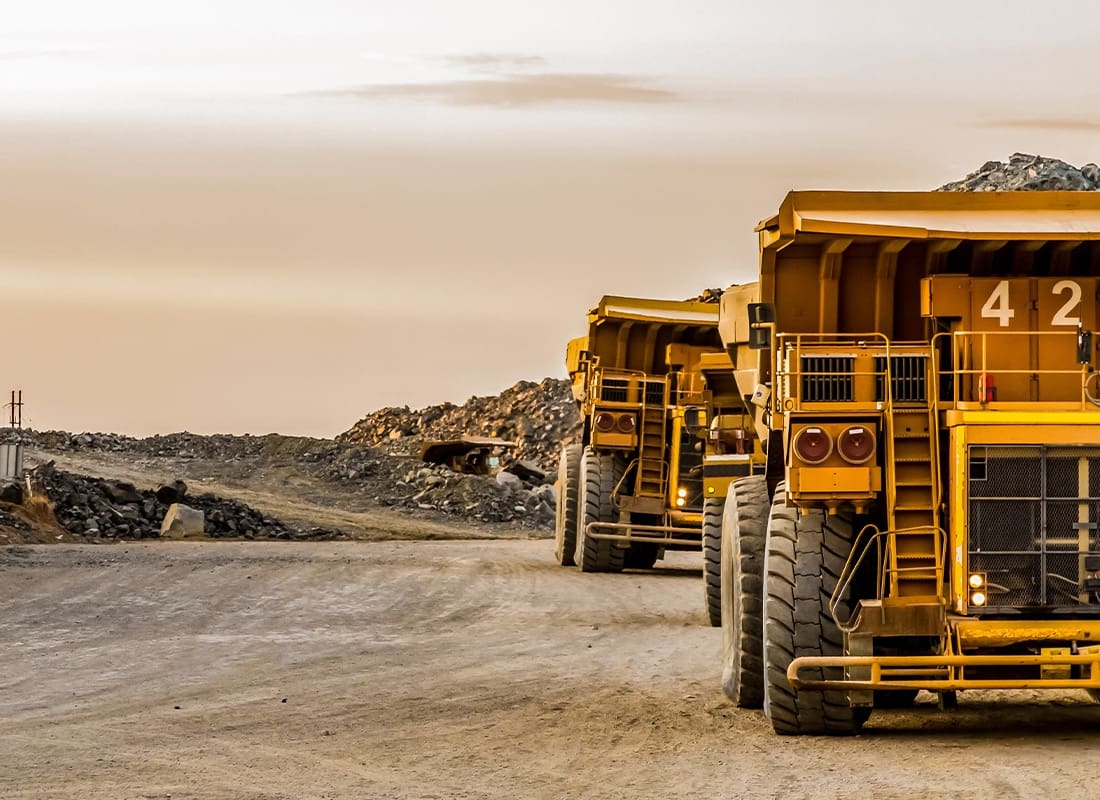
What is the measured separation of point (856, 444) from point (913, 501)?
46cm

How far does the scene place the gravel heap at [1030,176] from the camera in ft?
149

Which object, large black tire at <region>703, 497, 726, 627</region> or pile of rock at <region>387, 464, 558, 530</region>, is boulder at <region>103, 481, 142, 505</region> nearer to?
pile of rock at <region>387, 464, 558, 530</region>

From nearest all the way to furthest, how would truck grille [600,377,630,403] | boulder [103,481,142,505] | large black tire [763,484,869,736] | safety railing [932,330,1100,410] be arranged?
1. large black tire [763,484,869,736]
2. safety railing [932,330,1100,410]
3. truck grille [600,377,630,403]
4. boulder [103,481,142,505]

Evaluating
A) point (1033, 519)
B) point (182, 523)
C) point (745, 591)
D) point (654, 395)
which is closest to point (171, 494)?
point (182, 523)

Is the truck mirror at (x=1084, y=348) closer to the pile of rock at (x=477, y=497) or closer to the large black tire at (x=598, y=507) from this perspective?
the large black tire at (x=598, y=507)

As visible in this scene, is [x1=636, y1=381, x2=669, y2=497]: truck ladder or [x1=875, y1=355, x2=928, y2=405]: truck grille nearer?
[x1=875, y1=355, x2=928, y2=405]: truck grille

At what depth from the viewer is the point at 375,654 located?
53.7ft

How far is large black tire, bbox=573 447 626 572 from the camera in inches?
1054

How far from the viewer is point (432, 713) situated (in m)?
12.3

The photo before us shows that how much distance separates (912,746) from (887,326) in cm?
260

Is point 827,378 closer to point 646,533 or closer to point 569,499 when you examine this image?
point 646,533

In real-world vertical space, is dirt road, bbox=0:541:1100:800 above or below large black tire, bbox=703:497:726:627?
below

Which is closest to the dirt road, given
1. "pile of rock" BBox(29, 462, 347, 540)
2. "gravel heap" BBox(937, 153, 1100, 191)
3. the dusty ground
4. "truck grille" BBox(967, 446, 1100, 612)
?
"truck grille" BBox(967, 446, 1100, 612)

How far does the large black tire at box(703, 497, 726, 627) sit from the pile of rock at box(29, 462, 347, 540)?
20250 mm
